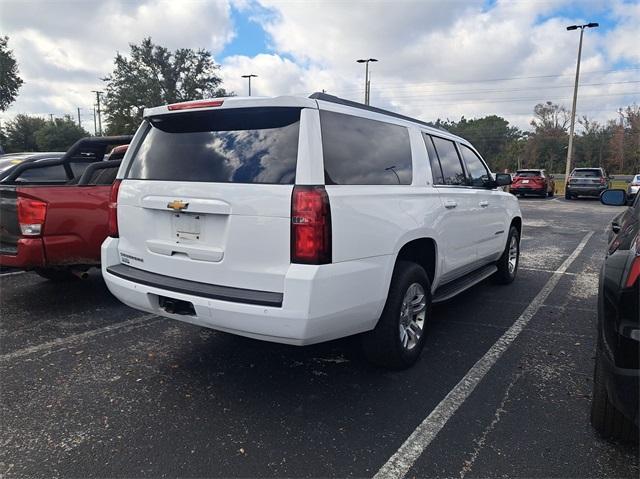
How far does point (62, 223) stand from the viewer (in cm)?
462

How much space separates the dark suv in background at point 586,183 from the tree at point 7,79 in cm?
3981

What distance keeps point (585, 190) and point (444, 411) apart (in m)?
23.6

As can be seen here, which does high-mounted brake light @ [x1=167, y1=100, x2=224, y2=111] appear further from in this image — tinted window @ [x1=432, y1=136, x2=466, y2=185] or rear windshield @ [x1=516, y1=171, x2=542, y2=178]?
rear windshield @ [x1=516, y1=171, x2=542, y2=178]

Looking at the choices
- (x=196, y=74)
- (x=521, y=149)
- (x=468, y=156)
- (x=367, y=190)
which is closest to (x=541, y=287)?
(x=468, y=156)

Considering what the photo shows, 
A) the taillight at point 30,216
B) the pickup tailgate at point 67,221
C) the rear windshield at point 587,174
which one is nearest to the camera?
the taillight at point 30,216

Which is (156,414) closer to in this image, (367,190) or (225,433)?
(225,433)

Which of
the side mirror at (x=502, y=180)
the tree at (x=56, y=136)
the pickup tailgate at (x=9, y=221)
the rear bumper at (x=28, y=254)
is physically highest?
the tree at (x=56, y=136)

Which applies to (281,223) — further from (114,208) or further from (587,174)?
(587,174)

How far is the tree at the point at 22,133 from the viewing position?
2308 inches

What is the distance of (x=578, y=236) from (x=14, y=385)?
11025 millimetres

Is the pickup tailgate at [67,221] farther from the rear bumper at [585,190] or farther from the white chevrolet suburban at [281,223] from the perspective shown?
the rear bumper at [585,190]

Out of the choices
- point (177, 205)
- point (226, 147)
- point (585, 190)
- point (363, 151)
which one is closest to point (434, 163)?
point (363, 151)

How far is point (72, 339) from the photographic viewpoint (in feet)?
13.3

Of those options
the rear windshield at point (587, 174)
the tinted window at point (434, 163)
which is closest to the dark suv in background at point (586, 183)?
the rear windshield at point (587, 174)
